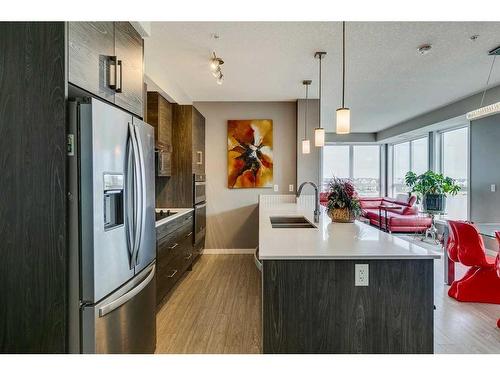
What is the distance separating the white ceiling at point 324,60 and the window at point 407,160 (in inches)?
116

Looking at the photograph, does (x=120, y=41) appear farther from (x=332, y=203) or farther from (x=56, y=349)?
(x=332, y=203)

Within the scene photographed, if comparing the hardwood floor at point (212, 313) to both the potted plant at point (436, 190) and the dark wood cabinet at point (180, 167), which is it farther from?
the potted plant at point (436, 190)

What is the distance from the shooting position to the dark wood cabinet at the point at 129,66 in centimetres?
186

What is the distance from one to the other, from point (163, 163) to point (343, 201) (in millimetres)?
2257

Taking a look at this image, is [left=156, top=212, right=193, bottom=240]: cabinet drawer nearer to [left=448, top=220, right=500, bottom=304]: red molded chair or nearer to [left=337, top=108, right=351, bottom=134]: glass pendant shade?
[left=337, top=108, right=351, bottom=134]: glass pendant shade

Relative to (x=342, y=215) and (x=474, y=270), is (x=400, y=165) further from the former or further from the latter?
(x=342, y=215)

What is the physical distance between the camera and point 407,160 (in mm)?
8828

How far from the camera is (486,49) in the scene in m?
3.20

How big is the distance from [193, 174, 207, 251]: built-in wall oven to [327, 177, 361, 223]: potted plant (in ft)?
7.07

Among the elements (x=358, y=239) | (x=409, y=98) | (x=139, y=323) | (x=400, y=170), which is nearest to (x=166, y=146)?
(x=139, y=323)

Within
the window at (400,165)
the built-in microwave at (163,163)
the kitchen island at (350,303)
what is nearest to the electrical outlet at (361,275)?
the kitchen island at (350,303)

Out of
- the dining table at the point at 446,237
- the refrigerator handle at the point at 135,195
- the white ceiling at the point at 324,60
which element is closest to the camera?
the refrigerator handle at the point at 135,195

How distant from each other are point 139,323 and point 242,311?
1294 mm

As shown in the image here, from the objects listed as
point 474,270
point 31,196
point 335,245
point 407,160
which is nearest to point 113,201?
point 31,196
